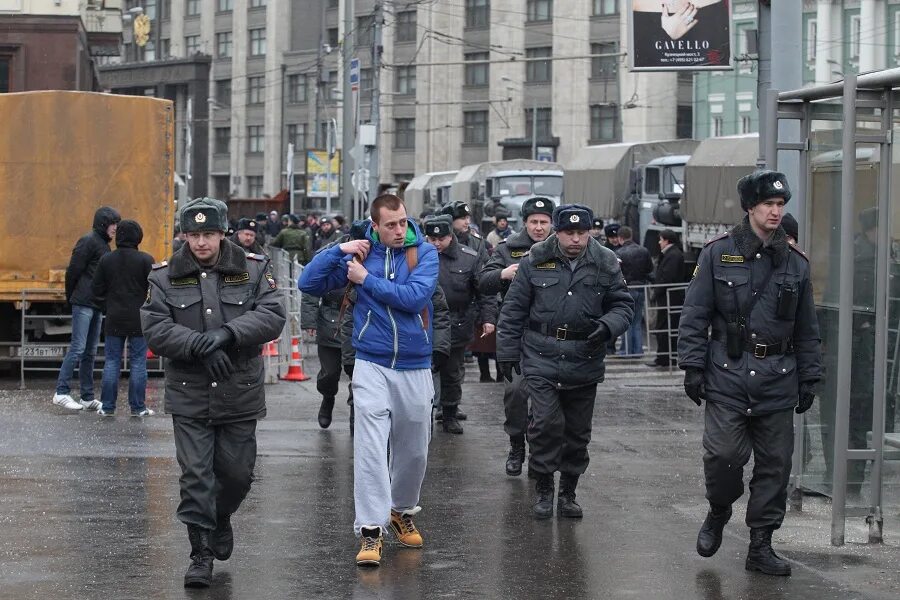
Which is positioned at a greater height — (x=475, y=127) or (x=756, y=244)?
(x=475, y=127)

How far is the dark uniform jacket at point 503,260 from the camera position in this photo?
11547mm

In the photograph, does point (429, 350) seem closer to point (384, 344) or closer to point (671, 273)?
point (384, 344)

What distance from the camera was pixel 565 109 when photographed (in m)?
75.8

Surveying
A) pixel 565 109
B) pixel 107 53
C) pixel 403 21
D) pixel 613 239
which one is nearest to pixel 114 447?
pixel 613 239

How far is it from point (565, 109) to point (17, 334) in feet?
194

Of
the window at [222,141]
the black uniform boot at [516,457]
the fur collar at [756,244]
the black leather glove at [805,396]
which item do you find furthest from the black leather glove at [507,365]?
the window at [222,141]

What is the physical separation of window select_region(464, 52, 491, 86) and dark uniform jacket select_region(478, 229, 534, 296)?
2724 inches

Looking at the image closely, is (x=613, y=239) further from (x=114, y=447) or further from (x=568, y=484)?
(x=568, y=484)

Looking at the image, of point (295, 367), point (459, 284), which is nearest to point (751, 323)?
point (459, 284)

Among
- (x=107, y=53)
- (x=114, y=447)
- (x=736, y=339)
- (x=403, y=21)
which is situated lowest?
(x=114, y=447)

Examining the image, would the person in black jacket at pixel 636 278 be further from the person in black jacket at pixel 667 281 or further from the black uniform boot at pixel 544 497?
the black uniform boot at pixel 544 497

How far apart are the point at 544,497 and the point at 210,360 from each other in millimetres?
2739

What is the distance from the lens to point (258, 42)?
303 ft

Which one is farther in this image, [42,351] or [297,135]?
[297,135]
